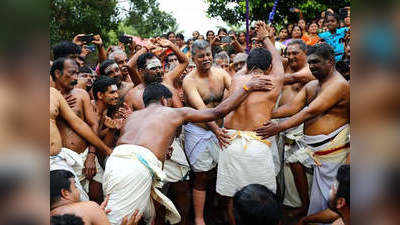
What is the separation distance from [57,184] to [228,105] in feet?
5.73

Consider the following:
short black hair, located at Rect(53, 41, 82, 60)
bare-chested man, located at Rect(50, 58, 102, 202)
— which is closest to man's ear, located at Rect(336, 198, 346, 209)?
bare-chested man, located at Rect(50, 58, 102, 202)

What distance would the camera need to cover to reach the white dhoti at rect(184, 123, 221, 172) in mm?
4254

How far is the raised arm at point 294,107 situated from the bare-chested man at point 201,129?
72cm

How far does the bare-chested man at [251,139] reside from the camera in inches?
138

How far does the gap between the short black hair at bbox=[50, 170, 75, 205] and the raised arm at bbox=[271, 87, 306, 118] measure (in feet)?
A: 7.63

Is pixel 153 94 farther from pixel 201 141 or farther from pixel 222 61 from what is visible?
pixel 222 61

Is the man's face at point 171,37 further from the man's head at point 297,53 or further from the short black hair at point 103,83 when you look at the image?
the short black hair at point 103,83

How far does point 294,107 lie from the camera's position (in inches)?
150

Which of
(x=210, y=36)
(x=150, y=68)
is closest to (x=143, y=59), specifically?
(x=150, y=68)

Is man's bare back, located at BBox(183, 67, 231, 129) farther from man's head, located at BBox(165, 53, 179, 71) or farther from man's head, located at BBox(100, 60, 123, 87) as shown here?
Result: man's head, located at BBox(165, 53, 179, 71)

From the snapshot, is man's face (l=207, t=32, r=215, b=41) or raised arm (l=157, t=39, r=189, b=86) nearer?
raised arm (l=157, t=39, r=189, b=86)

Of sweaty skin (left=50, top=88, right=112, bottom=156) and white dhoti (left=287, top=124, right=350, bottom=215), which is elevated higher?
sweaty skin (left=50, top=88, right=112, bottom=156)
